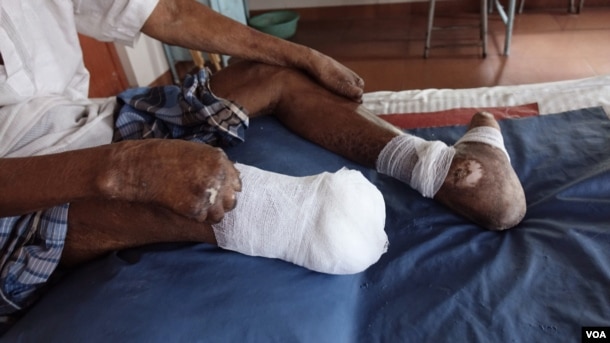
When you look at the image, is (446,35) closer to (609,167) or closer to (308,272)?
(609,167)

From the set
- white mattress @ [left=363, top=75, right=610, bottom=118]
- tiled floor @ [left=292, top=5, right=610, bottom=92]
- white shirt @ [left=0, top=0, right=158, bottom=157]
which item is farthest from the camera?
tiled floor @ [left=292, top=5, right=610, bottom=92]

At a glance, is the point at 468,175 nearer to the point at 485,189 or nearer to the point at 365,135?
the point at 485,189

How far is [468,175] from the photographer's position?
674 millimetres

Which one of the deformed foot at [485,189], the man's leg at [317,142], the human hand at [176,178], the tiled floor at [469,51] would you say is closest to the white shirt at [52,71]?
the man's leg at [317,142]

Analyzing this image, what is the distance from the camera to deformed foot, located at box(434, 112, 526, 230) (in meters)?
0.67

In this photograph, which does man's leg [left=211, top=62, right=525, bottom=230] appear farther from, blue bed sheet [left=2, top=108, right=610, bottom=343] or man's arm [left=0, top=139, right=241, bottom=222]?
man's arm [left=0, top=139, right=241, bottom=222]

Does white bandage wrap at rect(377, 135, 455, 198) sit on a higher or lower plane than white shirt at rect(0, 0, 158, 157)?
lower

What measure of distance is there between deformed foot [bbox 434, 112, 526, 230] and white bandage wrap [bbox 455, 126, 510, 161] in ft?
0.07

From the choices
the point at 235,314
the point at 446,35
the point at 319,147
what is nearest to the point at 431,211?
the point at 319,147

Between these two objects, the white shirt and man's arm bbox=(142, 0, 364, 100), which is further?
man's arm bbox=(142, 0, 364, 100)

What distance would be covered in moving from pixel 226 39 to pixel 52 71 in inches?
13.8

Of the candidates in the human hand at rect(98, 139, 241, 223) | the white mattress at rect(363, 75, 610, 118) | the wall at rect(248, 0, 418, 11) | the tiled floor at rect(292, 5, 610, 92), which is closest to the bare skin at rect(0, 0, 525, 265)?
the human hand at rect(98, 139, 241, 223)

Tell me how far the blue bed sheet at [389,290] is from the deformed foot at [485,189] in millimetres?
33

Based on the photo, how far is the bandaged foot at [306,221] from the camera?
1.80 ft
